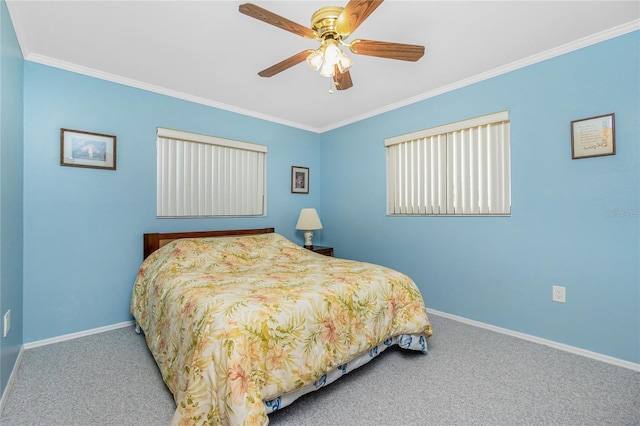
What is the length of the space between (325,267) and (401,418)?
3.64 feet

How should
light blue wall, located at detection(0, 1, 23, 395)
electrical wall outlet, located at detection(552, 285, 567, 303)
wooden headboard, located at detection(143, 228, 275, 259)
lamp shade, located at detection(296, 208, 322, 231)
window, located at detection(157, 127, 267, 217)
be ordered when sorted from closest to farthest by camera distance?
light blue wall, located at detection(0, 1, 23, 395) < electrical wall outlet, located at detection(552, 285, 567, 303) < wooden headboard, located at detection(143, 228, 275, 259) < window, located at detection(157, 127, 267, 217) < lamp shade, located at detection(296, 208, 322, 231)

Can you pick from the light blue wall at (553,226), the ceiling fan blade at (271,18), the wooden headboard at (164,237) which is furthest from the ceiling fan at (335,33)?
the wooden headboard at (164,237)

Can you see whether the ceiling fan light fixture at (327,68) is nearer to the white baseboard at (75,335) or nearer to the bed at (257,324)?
the bed at (257,324)

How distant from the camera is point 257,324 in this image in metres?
1.36

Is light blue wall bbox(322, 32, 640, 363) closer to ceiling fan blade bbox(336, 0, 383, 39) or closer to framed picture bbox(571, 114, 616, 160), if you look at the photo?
framed picture bbox(571, 114, 616, 160)

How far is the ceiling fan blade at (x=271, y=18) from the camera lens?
4.52 ft

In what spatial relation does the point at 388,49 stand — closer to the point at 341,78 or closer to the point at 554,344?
the point at 341,78

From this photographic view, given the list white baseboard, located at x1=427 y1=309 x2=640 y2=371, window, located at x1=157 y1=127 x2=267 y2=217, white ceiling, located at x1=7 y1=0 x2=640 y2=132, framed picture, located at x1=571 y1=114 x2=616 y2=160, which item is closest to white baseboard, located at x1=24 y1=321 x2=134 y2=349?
window, located at x1=157 y1=127 x2=267 y2=217

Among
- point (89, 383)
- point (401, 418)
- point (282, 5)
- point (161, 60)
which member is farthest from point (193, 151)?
point (401, 418)

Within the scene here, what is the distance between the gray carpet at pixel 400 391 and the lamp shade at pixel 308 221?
1851 mm

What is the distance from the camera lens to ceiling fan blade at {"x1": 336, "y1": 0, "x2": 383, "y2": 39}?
137cm

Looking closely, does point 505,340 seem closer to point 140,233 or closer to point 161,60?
point 140,233

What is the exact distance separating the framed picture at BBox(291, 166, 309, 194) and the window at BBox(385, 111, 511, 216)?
121 cm

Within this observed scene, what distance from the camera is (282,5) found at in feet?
5.72
